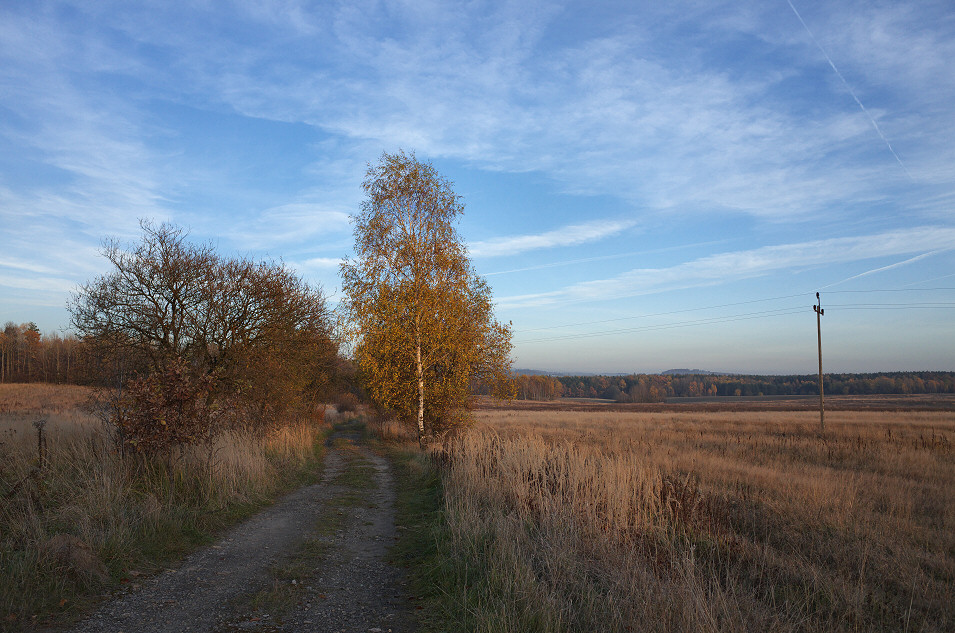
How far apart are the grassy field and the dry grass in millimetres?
3778

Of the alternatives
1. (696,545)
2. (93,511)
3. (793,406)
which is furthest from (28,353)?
(793,406)

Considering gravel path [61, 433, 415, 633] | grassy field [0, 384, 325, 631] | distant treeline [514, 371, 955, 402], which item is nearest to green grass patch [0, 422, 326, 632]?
grassy field [0, 384, 325, 631]

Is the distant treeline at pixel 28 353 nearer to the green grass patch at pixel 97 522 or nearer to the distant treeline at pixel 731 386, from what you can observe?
the green grass patch at pixel 97 522

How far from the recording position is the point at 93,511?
21.3ft

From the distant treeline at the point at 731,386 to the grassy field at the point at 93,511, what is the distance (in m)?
111

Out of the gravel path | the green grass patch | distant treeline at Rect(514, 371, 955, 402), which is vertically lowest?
distant treeline at Rect(514, 371, 955, 402)

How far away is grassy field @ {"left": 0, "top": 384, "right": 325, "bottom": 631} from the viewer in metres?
4.89

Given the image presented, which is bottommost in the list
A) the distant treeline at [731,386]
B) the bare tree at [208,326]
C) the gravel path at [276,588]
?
the distant treeline at [731,386]

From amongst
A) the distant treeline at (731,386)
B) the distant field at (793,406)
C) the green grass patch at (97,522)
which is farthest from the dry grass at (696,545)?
the distant treeline at (731,386)

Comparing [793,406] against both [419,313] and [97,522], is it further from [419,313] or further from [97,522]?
[97,522]

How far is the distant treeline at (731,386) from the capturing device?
123 meters

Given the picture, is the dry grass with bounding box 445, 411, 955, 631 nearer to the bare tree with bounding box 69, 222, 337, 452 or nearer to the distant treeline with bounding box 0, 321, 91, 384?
the bare tree with bounding box 69, 222, 337, 452

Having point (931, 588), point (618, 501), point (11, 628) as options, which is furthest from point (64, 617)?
point (931, 588)

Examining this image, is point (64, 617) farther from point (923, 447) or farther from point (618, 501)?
point (923, 447)
